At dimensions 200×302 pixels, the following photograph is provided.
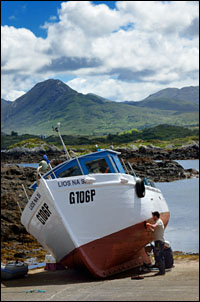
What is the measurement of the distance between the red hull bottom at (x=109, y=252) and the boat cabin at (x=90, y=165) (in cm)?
195

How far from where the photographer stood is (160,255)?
1231 cm

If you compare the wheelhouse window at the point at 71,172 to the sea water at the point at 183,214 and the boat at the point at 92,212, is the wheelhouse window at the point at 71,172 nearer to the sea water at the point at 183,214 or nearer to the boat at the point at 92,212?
the boat at the point at 92,212

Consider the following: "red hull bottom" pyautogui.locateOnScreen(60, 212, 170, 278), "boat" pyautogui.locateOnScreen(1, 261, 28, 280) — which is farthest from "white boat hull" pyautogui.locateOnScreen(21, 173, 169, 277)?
"boat" pyautogui.locateOnScreen(1, 261, 28, 280)

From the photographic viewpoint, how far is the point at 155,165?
218 feet

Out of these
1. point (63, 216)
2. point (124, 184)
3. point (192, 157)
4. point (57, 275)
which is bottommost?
point (57, 275)

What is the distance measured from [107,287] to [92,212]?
224 centimetres

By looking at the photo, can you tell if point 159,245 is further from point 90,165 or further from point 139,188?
point 90,165

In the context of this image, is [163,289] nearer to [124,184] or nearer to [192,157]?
[124,184]

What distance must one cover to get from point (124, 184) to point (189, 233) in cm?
1404

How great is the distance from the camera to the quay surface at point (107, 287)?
380 inches

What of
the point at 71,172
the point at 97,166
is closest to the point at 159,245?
the point at 97,166

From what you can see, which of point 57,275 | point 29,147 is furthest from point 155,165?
point 29,147

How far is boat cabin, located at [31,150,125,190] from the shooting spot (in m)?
13.2

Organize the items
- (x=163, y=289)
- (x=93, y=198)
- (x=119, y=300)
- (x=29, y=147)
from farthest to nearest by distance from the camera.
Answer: (x=29, y=147) → (x=93, y=198) → (x=163, y=289) → (x=119, y=300)
